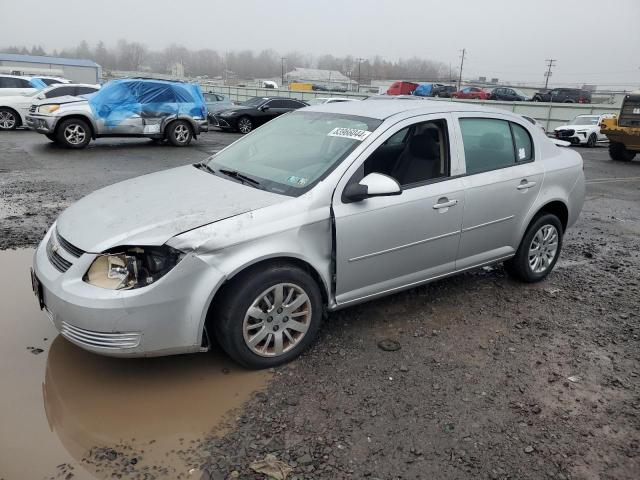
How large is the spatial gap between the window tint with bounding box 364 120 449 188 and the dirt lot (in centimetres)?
112

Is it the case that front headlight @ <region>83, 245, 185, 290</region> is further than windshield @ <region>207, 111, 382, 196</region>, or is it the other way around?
A: windshield @ <region>207, 111, 382, 196</region>

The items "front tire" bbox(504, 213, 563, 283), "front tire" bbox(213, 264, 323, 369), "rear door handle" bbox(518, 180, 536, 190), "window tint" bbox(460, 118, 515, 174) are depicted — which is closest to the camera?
"front tire" bbox(213, 264, 323, 369)

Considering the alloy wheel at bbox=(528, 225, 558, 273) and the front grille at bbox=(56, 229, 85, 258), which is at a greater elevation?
the front grille at bbox=(56, 229, 85, 258)

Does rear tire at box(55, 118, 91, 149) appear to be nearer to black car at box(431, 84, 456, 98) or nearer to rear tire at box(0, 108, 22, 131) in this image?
rear tire at box(0, 108, 22, 131)

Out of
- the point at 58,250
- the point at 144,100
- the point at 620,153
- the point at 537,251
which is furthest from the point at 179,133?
the point at 620,153

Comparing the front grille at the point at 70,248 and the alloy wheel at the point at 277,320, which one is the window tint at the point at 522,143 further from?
the front grille at the point at 70,248

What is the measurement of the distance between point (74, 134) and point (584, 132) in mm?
19271

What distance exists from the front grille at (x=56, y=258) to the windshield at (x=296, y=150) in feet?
4.31

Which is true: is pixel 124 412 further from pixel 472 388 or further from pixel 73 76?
pixel 73 76

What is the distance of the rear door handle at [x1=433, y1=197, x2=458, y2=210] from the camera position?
381cm

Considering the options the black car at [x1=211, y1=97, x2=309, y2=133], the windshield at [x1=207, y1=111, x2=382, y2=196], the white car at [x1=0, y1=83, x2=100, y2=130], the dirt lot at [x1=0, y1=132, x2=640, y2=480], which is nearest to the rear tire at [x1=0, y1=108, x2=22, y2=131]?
the white car at [x1=0, y1=83, x2=100, y2=130]

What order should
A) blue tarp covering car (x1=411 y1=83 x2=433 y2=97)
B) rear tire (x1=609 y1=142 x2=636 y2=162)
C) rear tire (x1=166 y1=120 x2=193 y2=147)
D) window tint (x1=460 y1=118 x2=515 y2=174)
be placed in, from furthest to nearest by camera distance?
blue tarp covering car (x1=411 y1=83 x2=433 y2=97) → rear tire (x1=609 y1=142 x2=636 y2=162) → rear tire (x1=166 y1=120 x2=193 y2=147) → window tint (x1=460 y1=118 x2=515 y2=174)

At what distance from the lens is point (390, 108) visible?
4039 millimetres

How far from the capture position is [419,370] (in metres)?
3.36
